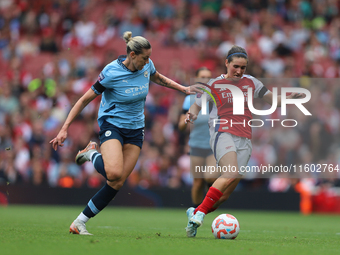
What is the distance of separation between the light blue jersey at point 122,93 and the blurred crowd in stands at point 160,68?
7772 mm

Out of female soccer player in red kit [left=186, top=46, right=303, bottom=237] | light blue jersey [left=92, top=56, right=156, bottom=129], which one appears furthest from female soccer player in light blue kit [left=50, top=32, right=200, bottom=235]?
female soccer player in red kit [left=186, top=46, right=303, bottom=237]

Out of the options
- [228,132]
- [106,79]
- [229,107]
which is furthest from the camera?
[229,107]

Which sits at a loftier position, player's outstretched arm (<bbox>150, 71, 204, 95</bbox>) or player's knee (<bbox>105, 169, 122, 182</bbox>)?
player's outstretched arm (<bbox>150, 71, 204, 95</bbox>)

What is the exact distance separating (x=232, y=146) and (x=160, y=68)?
34.8ft

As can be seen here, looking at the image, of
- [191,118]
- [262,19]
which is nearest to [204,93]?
[191,118]

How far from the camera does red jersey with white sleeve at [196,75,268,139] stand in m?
6.40

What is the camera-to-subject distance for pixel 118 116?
633cm

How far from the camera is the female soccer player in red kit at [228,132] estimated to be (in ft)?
20.0

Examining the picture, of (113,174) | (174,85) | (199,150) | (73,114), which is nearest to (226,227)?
(113,174)

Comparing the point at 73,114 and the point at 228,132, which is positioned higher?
the point at 73,114

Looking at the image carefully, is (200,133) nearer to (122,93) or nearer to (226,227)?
(122,93)

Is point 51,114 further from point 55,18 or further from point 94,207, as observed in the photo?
point 94,207

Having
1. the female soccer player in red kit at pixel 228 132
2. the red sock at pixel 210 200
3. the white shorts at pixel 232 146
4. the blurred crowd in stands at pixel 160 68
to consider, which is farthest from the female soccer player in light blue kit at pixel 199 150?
the blurred crowd in stands at pixel 160 68

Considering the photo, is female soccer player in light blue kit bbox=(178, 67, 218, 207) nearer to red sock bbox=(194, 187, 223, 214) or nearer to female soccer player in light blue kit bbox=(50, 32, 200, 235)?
female soccer player in light blue kit bbox=(50, 32, 200, 235)
